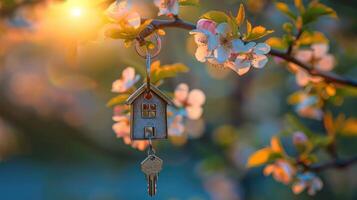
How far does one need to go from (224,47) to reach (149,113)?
0.50 feet

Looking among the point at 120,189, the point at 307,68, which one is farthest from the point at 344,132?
the point at 120,189

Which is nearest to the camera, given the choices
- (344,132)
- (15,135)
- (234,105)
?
(344,132)

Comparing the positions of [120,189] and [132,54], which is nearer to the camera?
[132,54]

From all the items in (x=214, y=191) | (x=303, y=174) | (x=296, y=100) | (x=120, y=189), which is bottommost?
(x=303, y=174)

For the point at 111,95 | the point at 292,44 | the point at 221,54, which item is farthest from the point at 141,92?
the point at 111,95

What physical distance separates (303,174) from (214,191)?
1358 millimetres

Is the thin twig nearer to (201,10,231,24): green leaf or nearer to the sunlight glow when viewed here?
(201,10,231,24): green leaf

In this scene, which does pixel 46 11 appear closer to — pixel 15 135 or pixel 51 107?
pixel 51 107

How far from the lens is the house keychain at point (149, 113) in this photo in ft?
2.27

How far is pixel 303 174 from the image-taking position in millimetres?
1057

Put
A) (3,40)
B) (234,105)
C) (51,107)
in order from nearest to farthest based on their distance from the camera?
1. (3,40)
2. (234,105)
3. (51,107)

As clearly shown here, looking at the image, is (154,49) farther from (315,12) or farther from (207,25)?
(315,12)

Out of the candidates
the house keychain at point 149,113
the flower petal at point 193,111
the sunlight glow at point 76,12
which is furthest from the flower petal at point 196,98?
the sunlight glow at point 76,12

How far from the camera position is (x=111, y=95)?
227 centimetres
